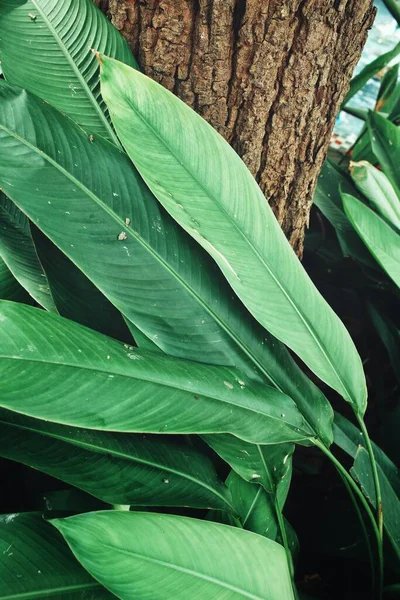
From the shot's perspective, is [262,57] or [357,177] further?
[357,177]

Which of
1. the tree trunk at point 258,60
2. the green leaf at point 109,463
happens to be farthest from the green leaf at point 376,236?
the green leaf at point 109,463

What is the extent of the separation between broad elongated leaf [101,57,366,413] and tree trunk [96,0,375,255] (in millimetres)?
143

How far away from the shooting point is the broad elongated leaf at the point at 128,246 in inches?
23.3

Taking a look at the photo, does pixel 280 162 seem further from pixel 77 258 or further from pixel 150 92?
pixel 77 258

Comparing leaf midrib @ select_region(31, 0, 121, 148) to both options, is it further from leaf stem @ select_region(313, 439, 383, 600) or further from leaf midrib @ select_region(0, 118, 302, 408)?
leaf stem @ select_region(313, 439, 383, 600)

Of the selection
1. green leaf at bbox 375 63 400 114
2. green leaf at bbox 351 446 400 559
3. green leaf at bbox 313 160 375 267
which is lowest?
green leaf at bbox 351 446 400 559

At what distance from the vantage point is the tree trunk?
0.70 metres

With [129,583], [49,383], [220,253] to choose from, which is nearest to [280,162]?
[220,253]

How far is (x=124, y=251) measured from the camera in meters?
0.64

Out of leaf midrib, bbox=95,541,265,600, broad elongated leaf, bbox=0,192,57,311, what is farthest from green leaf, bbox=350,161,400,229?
leaf midrib, bbox=95,541,265,600

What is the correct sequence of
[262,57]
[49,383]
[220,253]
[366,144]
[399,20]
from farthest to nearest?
[366,144]
[399,20]
[262,57]
[220,253]
[49,383]

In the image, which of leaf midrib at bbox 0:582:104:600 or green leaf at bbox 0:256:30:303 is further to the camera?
green leaf at bbox 0:256:30:303

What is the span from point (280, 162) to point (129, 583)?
64 cm

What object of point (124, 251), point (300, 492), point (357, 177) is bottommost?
point (300, 492)
